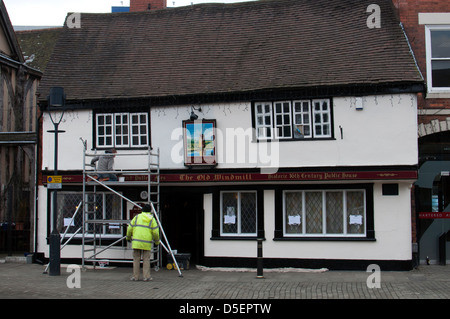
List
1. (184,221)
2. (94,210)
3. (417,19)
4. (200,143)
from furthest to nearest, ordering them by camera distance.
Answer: (184,221) → (94,210) → (417,19) → (200,143)

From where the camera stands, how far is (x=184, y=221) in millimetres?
16141

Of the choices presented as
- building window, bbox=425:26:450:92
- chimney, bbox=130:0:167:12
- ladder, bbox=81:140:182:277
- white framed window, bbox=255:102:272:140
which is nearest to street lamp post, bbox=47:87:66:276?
ladder, bbox=81:140:182:277

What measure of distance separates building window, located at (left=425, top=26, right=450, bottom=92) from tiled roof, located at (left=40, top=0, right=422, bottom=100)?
39.2 inches

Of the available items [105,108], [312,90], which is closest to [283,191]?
[312,90]

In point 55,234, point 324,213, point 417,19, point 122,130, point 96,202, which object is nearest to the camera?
point 55,234

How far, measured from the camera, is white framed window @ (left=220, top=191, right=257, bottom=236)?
14.4 metres

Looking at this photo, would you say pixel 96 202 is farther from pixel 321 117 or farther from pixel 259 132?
pixel 321 117

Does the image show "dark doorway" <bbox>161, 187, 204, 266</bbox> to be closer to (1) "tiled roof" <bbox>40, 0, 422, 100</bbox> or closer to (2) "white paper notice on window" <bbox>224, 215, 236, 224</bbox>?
(2) "white paper notice on window" <bbox>224, 215, 236, 224</bbox>

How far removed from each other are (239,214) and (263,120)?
266 centimetres

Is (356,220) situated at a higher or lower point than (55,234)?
higher

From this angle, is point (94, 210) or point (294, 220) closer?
point (294, 220)

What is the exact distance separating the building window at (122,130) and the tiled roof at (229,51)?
0.65 meters

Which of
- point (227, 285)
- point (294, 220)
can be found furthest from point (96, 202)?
point (294, 220)
